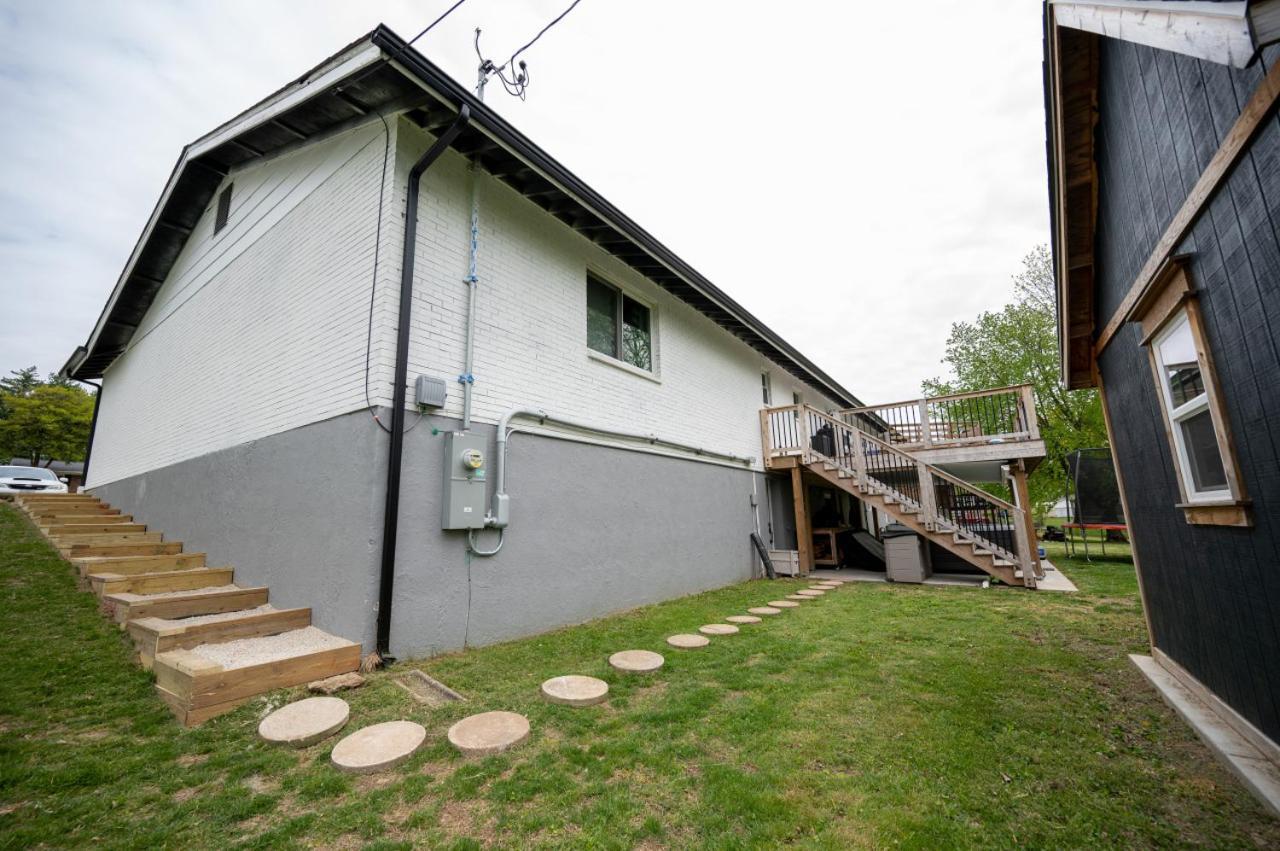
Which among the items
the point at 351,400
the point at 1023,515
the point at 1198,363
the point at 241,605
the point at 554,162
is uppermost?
the point at 554,162

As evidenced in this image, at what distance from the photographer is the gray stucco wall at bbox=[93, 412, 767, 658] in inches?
156

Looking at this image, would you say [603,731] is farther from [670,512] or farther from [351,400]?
[670,512]

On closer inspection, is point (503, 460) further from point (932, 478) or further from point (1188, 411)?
point (932, 478)

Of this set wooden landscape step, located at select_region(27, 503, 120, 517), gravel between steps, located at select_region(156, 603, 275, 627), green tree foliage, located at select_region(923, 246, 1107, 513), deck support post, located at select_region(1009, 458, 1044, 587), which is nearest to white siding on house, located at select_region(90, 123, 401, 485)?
wooden landscape step, located at select_region(27, 503, 120, 517)

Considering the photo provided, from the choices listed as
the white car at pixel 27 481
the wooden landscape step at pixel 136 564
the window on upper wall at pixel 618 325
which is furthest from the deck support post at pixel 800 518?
the white car at pixel 27 481

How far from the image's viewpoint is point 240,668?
3.08m

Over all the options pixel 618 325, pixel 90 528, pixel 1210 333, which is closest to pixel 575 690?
→ pixel 1210 333

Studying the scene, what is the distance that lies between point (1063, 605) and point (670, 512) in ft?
17.3

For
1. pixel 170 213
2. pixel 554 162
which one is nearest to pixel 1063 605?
pixel 554 162

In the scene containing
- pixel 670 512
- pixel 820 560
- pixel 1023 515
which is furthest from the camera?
pixel 820 560

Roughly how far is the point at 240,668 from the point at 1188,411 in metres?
6.04

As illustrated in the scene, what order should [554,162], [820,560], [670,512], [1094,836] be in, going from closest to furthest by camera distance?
[1094,836], [554,162], [670,512], [820,560]

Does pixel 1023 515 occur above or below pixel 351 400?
below

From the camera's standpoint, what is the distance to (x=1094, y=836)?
6.02 feet
